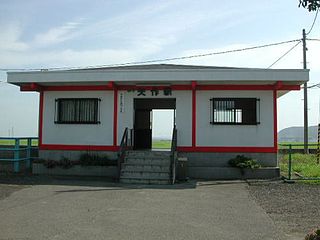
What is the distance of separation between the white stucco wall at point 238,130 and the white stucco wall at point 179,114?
0.37 metres

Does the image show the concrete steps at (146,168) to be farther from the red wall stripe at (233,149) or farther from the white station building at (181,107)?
the white station building at (181,107)

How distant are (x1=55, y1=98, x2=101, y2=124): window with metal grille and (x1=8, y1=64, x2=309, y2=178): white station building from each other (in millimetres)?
38

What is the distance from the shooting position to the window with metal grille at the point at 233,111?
553 inches

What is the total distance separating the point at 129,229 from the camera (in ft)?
20.7

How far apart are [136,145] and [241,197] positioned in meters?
7.60

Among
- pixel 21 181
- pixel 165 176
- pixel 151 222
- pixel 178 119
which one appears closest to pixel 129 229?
pixel 151 222

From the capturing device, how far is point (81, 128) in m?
14.6

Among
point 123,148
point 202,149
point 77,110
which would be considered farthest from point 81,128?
point 202,149

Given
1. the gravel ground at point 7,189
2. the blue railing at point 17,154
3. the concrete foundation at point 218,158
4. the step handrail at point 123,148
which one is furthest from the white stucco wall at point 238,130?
the blue railing at point 17,154

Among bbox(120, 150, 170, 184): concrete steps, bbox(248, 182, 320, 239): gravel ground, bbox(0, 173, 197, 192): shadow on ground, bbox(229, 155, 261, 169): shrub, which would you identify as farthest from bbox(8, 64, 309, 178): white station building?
bbox(248, 182, 320, 239): gravel ground

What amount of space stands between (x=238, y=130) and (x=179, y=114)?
2.24 metres

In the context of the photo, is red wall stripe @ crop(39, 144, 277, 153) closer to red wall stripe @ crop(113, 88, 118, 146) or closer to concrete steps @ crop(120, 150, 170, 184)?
red wall stripe @ crop(113, 88, 118, 146)

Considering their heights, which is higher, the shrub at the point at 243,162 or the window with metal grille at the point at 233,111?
the window with metal grille at the point at 233,111

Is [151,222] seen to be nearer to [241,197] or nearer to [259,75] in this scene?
[241,197]
